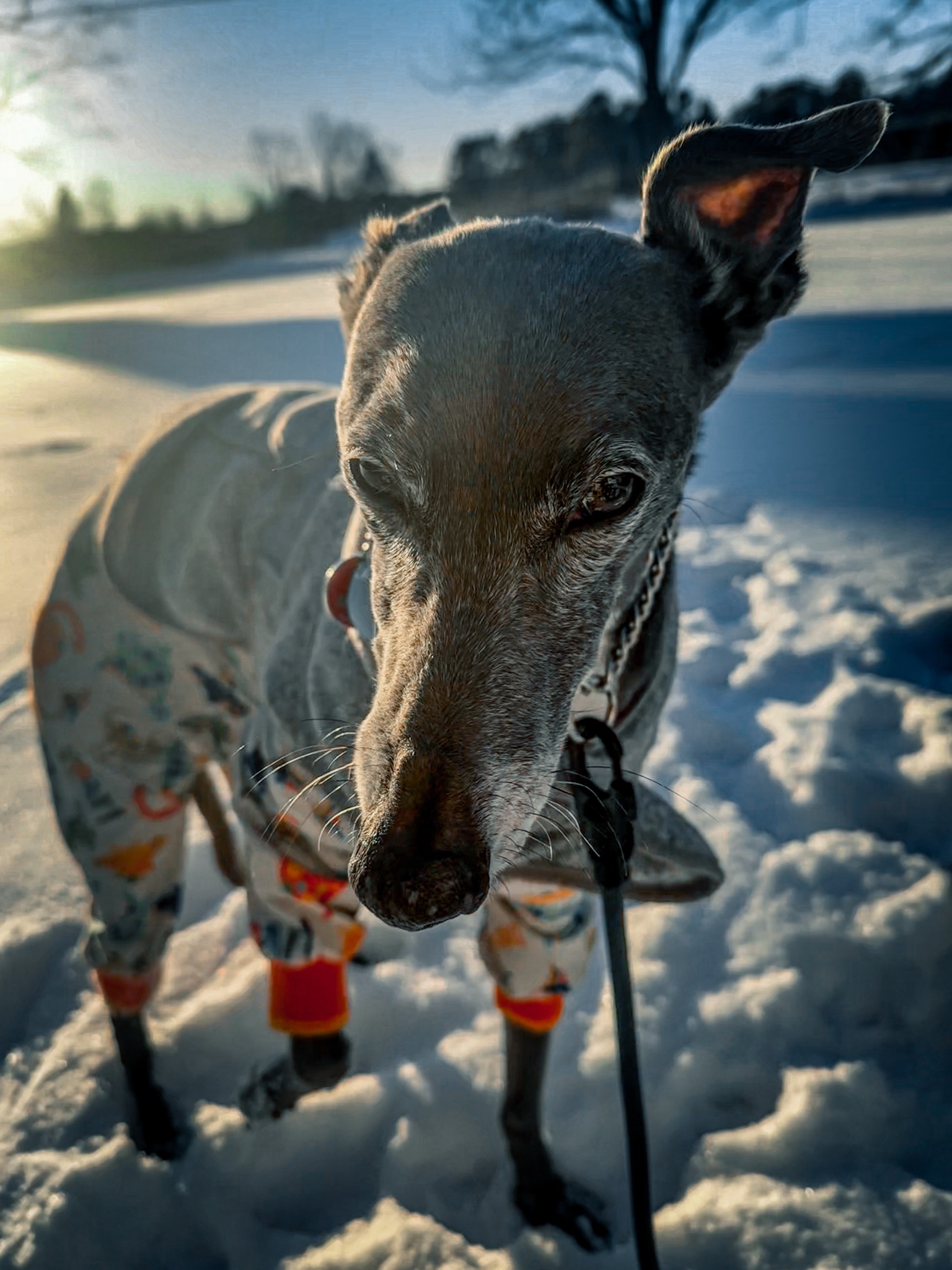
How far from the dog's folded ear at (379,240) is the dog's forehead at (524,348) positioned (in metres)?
0.26

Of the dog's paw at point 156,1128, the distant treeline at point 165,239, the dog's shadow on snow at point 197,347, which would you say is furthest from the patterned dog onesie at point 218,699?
the distant treeline at point 165,239

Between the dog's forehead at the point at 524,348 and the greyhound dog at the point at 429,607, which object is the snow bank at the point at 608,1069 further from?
→ the dog's forehead at the point at 524,348

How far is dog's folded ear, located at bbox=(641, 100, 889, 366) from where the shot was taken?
1.15m

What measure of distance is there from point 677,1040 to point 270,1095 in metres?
1.05

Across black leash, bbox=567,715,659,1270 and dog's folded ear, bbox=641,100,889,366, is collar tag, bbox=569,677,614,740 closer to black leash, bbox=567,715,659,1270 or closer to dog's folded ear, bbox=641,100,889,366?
black leash, bbox=567,715,659,1270

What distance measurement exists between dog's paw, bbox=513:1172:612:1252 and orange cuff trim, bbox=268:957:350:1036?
63 cm

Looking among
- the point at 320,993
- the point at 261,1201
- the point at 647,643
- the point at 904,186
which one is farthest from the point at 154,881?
the point at 904,186

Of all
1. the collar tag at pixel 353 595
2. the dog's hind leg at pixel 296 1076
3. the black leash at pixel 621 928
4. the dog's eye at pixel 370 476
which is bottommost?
the dog's hind leg at pixel 296 1076

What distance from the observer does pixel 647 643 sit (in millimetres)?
1490

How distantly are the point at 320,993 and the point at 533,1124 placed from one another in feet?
2.07

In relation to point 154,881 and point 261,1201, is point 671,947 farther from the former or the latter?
point 154,881

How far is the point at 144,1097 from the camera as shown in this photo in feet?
6.27

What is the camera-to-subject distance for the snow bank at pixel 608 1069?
168 cm

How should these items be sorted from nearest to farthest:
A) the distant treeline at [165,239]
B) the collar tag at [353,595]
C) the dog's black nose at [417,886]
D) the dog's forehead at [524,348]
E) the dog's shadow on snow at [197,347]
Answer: the dog's black nose at [417,886]
the dog's forehead at [524,348]
the collar tag at [353,595]
the dog's shadow on snow at [197,347]
the distant treeline at [165,239]
